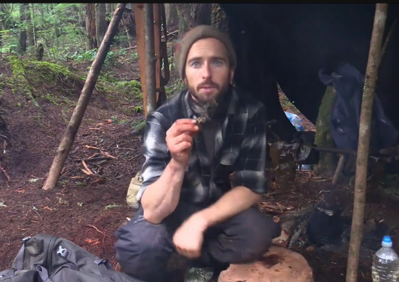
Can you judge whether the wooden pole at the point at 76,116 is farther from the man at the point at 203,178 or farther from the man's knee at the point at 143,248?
the man's knee at the point at 143,248

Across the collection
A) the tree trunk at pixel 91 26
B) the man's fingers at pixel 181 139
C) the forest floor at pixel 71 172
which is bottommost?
the forest floor at pixel 71 172

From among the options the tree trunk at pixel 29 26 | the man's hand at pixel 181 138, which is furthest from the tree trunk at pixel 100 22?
the man's hand at pixel 181 138

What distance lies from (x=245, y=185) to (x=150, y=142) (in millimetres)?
557

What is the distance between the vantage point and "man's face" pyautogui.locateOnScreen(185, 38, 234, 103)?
235cm

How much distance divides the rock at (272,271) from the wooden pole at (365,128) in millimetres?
292

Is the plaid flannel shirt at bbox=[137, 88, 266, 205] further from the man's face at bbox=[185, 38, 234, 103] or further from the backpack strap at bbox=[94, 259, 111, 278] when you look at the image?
the backpack strap at bbox=[94, 259, 111, 278]

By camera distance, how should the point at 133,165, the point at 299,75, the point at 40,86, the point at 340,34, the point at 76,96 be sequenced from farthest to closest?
the point at 76,96 < the point at 40,86 < the point at 133,165 < the point at 299,75 < the point at 340,34

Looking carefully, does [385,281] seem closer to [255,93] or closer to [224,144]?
[224,144]

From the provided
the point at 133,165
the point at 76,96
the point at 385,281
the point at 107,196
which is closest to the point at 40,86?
the point at 76,96

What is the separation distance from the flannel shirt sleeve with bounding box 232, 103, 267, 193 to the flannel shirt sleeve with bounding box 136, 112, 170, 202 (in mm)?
398

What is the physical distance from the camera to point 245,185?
7.73ft

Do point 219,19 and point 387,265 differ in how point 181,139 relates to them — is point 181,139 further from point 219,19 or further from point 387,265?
point 219,19

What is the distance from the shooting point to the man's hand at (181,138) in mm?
2137

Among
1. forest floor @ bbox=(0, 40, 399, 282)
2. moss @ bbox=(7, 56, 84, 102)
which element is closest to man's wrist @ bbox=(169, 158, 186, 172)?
forest floor @ bbox=(0, 40, 399, 282)
